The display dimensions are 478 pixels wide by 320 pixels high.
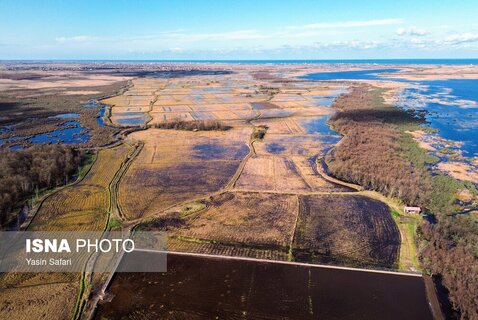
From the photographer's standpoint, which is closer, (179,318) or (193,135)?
(179,318)

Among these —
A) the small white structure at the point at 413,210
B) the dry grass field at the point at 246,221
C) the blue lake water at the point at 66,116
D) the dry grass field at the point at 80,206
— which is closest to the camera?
the dry grass field at the point at 246,221

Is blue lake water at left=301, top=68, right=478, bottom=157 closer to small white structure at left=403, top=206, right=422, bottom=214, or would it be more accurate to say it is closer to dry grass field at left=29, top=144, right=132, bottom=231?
small white structure at left=403, top=206, right=422, bottom=214

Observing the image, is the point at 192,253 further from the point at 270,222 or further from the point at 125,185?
the point at 125,185

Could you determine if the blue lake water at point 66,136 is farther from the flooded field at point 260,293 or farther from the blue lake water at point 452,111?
the blue lake water at point 452,111

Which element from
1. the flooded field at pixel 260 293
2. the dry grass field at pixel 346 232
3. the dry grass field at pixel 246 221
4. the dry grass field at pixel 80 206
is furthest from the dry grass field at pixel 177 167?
the dry grass field at pixel 346 232

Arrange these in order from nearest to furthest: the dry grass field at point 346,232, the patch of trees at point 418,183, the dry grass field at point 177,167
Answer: the patch of trees at point 418,183 → the dry grass field at point 346,232 → the dry grass field at point 177,167

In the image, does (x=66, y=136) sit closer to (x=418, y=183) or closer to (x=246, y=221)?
(x=246, y=221)

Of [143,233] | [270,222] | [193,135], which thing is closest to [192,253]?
[143,233]
